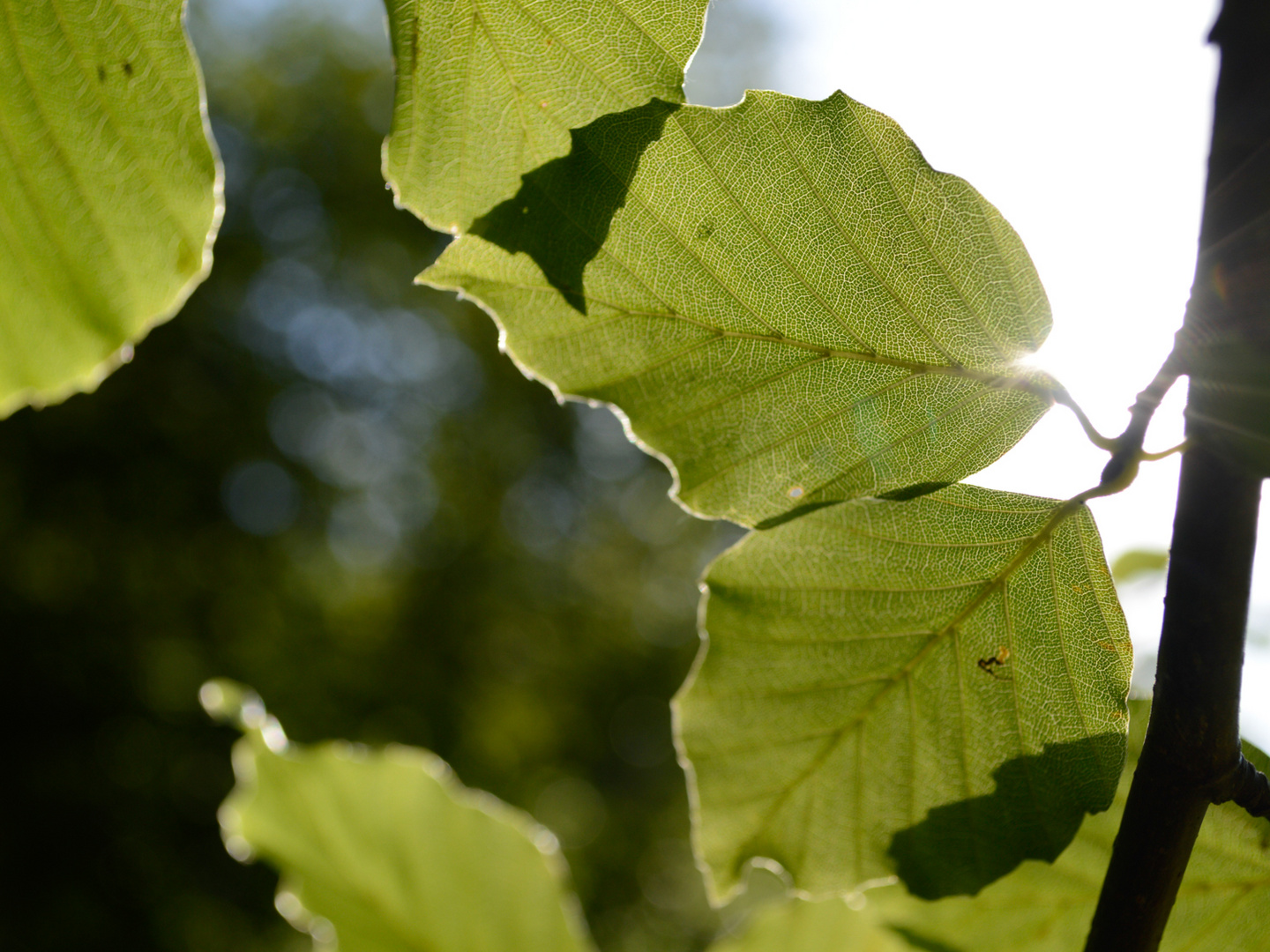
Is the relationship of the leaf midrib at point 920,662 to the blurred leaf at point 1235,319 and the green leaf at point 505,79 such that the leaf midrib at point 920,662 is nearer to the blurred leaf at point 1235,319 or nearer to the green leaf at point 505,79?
the blurred leaf at point 1235,319

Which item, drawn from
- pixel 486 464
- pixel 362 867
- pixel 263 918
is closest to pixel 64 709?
pixel 263 918

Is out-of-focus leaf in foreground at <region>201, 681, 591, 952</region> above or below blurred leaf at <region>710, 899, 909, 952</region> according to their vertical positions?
above

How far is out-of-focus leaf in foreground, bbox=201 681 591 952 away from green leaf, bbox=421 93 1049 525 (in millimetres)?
280

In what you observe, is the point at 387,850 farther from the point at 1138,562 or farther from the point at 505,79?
the point at 1138,562

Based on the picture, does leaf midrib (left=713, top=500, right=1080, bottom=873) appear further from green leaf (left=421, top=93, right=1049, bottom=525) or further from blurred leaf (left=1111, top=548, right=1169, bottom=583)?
blurred leaf (left=1111, top=548, right=1169, bottom=583)

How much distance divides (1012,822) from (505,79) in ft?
1.42

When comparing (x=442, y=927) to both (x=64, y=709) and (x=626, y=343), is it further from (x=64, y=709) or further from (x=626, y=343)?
(x=64, y=709)

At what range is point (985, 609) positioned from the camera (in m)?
0.43

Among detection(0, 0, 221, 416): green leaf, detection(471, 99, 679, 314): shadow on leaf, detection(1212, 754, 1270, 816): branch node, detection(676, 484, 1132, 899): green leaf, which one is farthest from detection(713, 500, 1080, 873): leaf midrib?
detection(0, 0, 221, 416): green leaf

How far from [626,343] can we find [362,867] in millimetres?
378

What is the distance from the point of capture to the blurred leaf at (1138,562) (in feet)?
2.76

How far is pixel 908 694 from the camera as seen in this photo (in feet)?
1.49

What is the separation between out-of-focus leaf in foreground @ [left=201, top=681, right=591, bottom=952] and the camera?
0.53 metres

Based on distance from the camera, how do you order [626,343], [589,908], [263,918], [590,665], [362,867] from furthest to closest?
[590,665]
[589,908]
[263,918]
[362,867]
[626,343]
